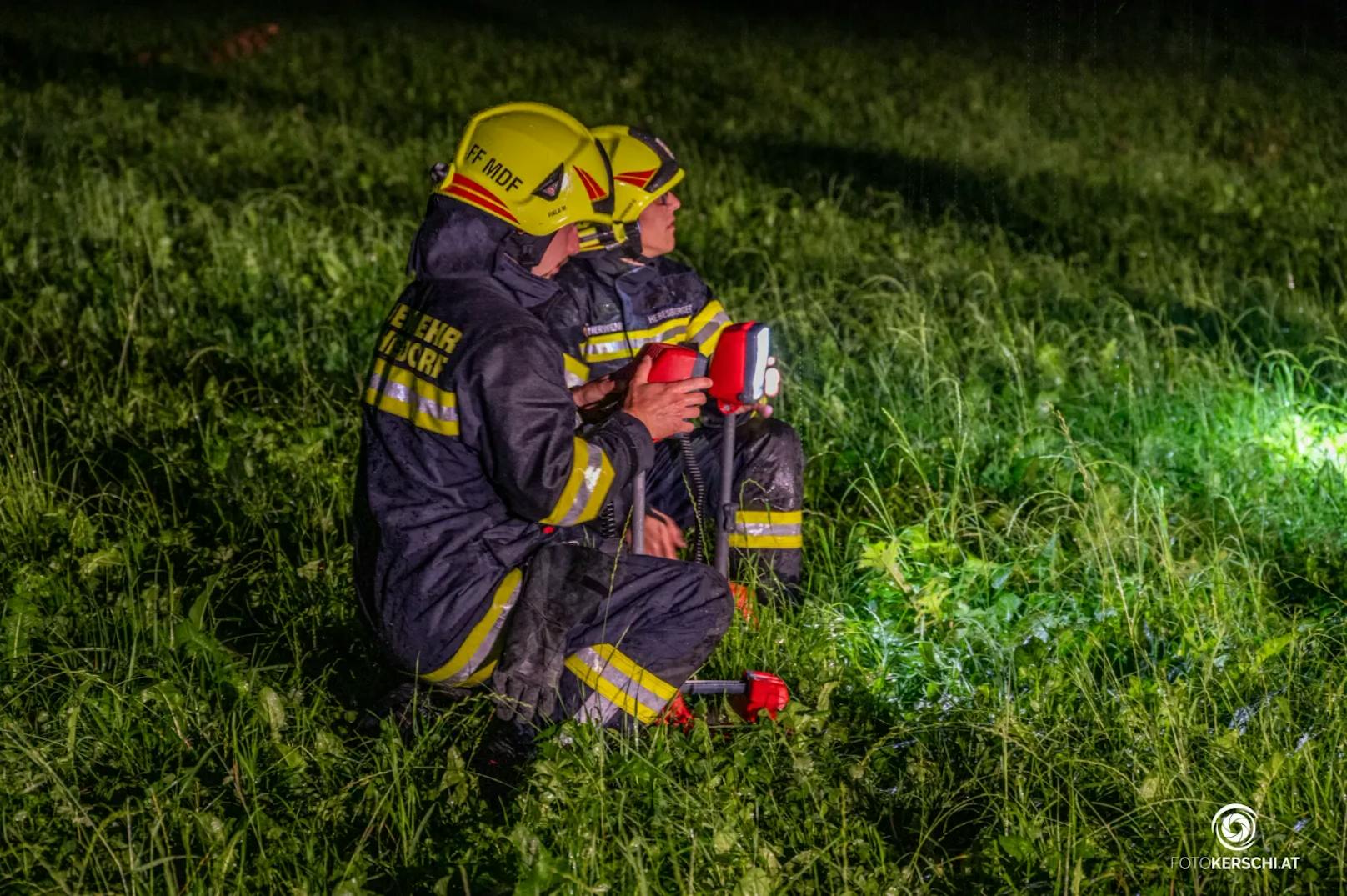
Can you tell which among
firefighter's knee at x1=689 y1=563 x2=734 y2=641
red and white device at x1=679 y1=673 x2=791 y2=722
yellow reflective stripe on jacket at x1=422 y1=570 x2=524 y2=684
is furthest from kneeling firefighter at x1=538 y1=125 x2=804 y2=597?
yellow reflective stripe on jacket at x1=422 y1=570 x2=524 y2=684

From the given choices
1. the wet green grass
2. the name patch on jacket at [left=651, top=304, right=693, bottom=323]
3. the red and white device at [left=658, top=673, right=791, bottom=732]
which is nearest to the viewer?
the wet green grass

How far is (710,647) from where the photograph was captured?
374 cm

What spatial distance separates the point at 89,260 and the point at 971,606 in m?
5.23

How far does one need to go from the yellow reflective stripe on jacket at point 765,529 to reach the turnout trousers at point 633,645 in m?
0.93

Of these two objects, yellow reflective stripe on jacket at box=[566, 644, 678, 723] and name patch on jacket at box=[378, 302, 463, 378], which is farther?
yellow reflective stripe on jacket at box=[566, 644, 678, 723]

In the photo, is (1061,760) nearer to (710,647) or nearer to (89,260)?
(710,647)

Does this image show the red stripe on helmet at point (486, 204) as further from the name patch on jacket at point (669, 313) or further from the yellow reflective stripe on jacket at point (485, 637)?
the name patch on jacket at point (669, 313)

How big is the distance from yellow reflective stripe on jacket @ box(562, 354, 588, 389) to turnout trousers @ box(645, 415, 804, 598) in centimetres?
34

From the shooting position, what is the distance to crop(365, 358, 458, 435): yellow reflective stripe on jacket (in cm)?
344

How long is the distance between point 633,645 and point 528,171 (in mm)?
1192

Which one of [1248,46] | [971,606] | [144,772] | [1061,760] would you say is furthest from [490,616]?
[1248,46]

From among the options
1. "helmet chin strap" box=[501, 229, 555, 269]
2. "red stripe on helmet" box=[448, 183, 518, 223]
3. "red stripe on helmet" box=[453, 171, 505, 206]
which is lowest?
"helmet chin strap" box=[501, 229, 555, 269]

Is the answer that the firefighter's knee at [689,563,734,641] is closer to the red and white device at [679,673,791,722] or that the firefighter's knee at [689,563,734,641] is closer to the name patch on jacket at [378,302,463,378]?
the red and white device at [679,673,791,722]

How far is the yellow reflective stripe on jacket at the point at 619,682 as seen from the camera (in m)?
3.66
